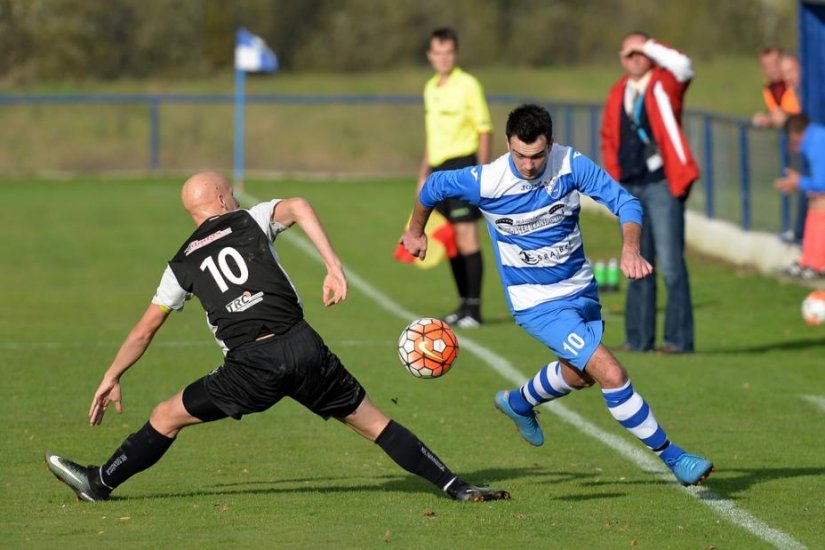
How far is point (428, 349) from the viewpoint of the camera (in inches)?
317

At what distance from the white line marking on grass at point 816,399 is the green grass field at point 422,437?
0.10 ft

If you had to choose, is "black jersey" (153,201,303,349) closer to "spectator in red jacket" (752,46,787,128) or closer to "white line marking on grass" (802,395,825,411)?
"white line marking on grass" (802,395,825,411)

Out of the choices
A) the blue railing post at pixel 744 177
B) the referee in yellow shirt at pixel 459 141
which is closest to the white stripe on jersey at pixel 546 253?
the referee in yellow shirt at pixel 459 141

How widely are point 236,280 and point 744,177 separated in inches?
537

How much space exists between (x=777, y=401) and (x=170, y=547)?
5404 millimetres

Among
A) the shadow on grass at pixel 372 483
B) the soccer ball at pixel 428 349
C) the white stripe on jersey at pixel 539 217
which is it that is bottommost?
the shadow on grass at pixel 372 483

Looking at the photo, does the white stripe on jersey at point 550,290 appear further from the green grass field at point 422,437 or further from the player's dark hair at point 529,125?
the green grass field at point 422,437

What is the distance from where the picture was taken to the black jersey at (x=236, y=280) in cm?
736

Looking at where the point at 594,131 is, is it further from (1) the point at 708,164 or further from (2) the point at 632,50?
(2) the point at 632,50

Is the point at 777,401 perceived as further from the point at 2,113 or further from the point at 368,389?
the point at 2,113

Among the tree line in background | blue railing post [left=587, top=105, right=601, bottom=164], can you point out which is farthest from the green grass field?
the tree line in background

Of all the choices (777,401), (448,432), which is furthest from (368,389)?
(777,401)

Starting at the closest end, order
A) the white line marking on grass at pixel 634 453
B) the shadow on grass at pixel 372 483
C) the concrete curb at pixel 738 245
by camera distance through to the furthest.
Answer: the white line marking on grass at pixel 634 453 → the shadow on grass at pixel 372 483 → the concrete curb at pixel 738 245

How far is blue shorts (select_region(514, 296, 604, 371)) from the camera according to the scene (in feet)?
25.6
